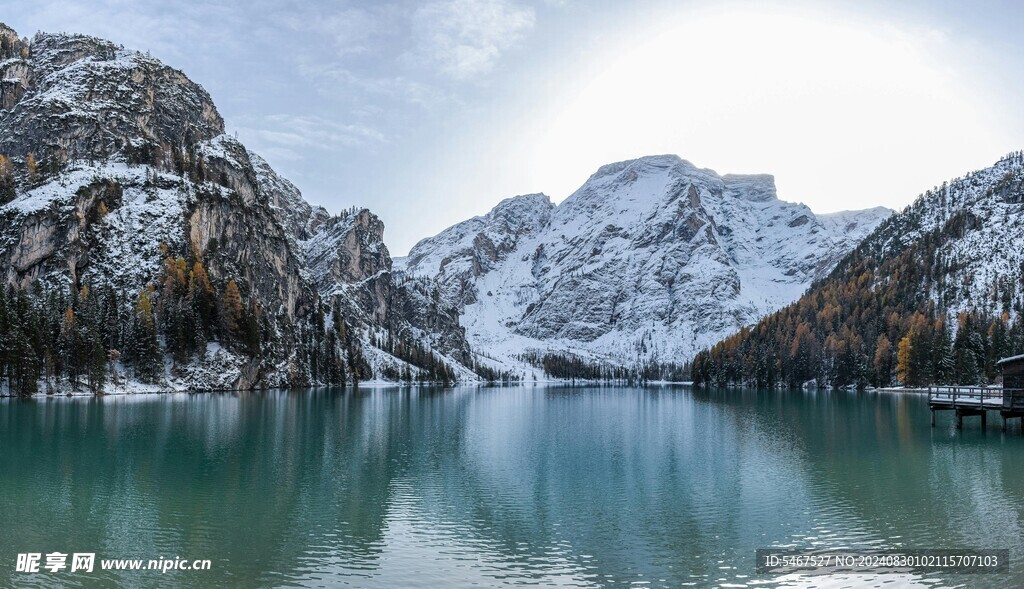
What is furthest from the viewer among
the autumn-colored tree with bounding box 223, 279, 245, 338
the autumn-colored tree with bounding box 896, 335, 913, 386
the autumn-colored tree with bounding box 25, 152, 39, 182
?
the autumn-colored tree with bounding box 25, 152, 39, 182

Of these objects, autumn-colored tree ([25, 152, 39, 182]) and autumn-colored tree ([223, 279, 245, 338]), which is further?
autumn-colored tree ([25, 152, 39, 182])

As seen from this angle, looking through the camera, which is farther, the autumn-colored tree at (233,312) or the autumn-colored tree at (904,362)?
the autumn-colored tree at (233,312)

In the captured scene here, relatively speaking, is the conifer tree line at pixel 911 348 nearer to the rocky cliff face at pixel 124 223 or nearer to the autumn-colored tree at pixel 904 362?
the autumn-colored tree at pixel 904 362

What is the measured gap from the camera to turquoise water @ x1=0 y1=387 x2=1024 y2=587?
904 inches

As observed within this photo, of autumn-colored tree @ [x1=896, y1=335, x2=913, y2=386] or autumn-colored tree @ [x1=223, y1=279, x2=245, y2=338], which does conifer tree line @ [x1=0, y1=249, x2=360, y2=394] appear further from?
autumn-colored tree @ [x1=896, y1=335, x2=913, y2=386]

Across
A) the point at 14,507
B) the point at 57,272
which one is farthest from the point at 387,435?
the point at 57,272

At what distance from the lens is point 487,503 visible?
109ft

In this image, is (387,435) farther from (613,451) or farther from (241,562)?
(241,562)

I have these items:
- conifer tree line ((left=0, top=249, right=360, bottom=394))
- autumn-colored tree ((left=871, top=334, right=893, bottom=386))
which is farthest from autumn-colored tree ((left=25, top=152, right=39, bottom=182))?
autumn-colored tree ((left=871, top=334, right=893, bottom=386))

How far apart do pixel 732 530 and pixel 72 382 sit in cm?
12295

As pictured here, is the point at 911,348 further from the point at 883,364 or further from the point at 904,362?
the point at 883,364

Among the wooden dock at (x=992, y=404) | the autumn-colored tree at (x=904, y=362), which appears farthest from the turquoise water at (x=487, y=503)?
the autumn-colored tree at (x=904, y=362)

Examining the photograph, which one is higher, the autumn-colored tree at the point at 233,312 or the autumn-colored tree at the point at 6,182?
the autumn-colored tree at the point at 6,182

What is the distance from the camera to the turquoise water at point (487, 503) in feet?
75.3
